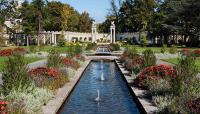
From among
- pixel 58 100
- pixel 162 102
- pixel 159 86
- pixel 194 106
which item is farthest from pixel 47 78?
pixel 194 106

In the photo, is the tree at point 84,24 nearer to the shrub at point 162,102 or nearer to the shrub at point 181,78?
the shrub at point 181,78

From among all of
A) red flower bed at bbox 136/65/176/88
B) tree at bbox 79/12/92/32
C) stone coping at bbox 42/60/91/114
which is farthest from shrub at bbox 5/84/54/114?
tree at bbox 79/12/92/32

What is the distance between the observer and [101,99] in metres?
16.9

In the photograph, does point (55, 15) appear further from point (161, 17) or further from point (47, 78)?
point (47, 78)

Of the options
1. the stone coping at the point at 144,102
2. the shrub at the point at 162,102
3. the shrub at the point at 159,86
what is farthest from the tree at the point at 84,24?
the shrub at the point at 162,102

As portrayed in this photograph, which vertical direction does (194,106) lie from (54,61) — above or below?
below

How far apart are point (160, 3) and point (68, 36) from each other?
91.6ft

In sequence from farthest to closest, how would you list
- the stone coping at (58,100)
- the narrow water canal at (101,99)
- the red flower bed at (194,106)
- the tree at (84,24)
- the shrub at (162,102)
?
the tree at (84,24)
the narrow water canal at (101,99)
the stone coping at (58,100)
the shrub at (162,102)
the red flower bed at (194,106)

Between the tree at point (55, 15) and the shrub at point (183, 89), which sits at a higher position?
the tree at point (55, 15)

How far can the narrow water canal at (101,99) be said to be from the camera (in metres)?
14.3

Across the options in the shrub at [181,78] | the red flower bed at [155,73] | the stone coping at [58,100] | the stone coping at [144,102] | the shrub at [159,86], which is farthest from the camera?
the red flower bed at [155,73]

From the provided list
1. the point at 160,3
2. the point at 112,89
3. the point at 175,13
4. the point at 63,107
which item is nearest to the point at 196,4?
the point at 175,13

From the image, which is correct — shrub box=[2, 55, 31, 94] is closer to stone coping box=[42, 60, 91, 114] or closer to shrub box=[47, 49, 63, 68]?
stone coping box=[42, 60, 91, 114]

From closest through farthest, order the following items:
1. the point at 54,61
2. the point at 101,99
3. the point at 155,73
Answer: the point at 101,99
the point at 155,73
the point at 54,61
